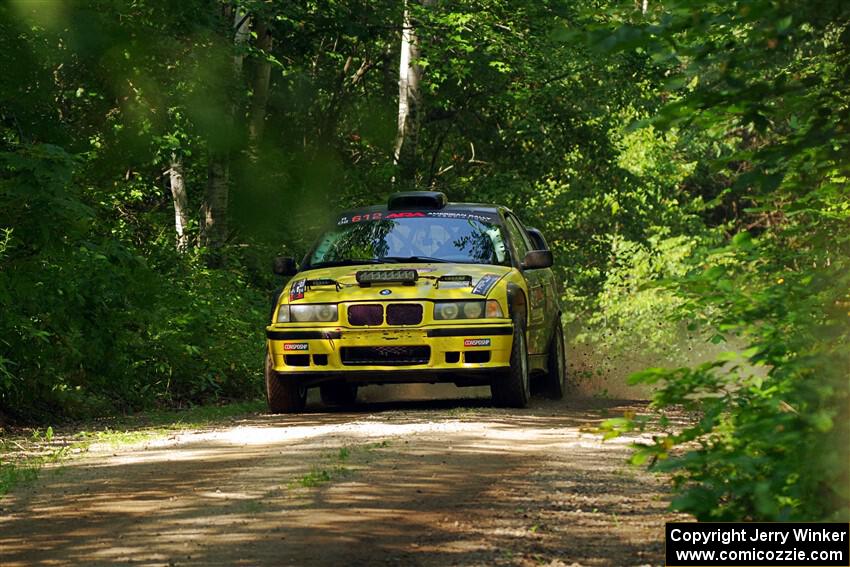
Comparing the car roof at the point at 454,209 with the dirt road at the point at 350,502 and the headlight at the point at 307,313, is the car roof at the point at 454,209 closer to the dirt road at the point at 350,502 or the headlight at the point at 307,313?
the headlight at the point at 307,313

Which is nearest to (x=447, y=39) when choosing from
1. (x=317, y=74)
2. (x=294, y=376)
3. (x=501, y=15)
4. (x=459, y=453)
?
(x=501, y=15)

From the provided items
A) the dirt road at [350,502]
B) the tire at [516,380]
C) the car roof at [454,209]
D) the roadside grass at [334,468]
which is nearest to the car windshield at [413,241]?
the car roof at [454,209]

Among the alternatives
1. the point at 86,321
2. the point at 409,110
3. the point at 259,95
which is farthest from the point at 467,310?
the point at 409,110

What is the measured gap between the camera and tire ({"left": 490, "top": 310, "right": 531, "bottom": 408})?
14086 millimetres

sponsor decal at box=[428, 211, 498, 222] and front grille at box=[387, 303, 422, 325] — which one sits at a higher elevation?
sponsor decal at box=[428, 211, 498, 222]

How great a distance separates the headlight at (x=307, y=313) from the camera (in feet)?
46.5

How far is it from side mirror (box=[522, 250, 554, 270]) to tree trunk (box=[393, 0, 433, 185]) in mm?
12771

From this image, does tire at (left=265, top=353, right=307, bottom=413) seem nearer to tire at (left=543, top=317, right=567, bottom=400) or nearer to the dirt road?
the dirt road

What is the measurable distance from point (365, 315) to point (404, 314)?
1.15ft

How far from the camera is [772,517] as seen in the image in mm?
5809

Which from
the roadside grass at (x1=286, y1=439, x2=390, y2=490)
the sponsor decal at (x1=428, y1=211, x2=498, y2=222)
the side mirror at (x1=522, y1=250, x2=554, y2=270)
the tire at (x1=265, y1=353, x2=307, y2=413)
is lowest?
the roadside grass at (x1=286, y1=439, x2=390, y2=490)

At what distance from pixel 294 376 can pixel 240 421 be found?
0.69m

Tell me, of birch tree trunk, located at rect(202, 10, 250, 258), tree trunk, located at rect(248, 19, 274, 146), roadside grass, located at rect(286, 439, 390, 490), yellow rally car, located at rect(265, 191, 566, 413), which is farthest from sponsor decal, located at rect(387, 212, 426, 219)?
tree trunk, located at rect(248, 19, 274, 146)

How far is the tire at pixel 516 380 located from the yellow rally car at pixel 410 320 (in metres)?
0.01
